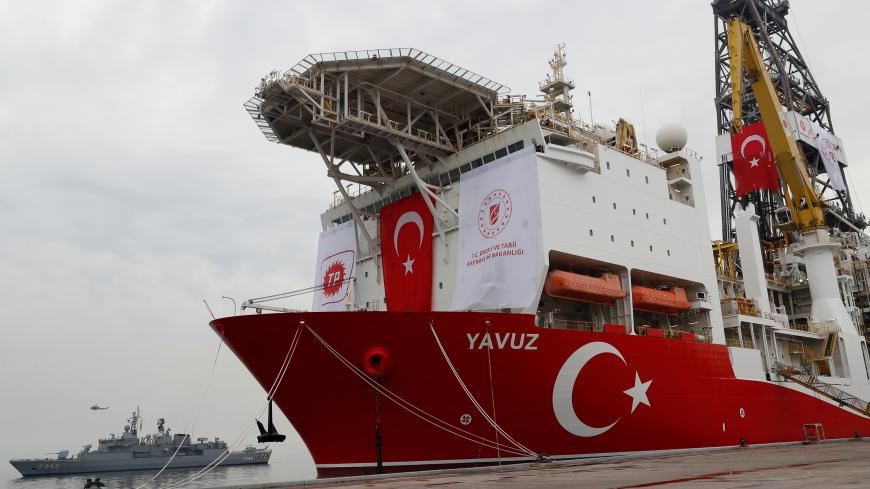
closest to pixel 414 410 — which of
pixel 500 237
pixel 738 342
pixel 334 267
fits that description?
pixel 500 237

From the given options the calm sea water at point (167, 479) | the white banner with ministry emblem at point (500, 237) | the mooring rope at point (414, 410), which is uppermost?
the white banner with ministry emblem at point (500, 237)

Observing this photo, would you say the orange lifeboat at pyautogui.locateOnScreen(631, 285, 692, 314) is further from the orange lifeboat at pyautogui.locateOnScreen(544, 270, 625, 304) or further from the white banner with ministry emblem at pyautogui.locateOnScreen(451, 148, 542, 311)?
the white banner with ministry emblem at pyautogui.locateOnScreen(451, 148, 542, 311)

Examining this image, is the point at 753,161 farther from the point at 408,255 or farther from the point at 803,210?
the point at 408,255

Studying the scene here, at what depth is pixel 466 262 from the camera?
18.8 m

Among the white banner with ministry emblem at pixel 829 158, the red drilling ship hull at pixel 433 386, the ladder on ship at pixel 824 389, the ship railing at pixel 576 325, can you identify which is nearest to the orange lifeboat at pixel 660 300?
the ship railing at pixel 576 325

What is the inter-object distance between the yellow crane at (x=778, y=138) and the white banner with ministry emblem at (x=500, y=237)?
570 inches

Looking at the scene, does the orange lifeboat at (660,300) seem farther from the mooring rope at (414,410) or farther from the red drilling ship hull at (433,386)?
the mooring rope at (414,410)

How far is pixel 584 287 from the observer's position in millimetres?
17484

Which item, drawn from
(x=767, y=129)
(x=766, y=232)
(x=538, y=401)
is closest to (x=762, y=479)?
(x=538, y=401)

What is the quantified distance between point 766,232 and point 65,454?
4954cm

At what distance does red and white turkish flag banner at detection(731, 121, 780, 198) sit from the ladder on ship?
8.94 meters

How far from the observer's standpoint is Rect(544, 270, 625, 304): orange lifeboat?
17219 millimetres

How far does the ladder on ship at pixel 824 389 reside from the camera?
76.7 feet

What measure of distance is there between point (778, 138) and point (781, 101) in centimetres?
1099
